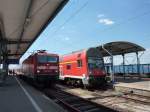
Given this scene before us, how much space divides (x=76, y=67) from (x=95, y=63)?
2035 mm

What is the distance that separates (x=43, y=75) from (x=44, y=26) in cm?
517

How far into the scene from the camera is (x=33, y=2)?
17.6 meters

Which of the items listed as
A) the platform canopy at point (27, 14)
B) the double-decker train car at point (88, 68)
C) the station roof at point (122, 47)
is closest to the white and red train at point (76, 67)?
the double-decker train car at point (88, 68)

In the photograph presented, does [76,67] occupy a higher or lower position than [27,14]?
lower

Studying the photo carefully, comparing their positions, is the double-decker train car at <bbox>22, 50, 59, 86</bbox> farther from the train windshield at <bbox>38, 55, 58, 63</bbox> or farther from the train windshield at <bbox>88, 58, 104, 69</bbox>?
the train windshield at <bbox>88, 58, 104, 69</bbox>

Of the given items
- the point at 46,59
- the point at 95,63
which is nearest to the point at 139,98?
the point at 95,63

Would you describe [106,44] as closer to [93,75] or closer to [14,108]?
[93,75]

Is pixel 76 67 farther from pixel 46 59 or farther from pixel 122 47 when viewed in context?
pixel 122 47

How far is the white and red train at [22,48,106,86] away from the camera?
20969 mm

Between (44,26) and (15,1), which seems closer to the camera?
(15,1)

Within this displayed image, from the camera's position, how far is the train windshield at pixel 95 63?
69.3ft

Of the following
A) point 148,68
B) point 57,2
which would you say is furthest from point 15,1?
point 148,68

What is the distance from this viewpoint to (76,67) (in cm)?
2273

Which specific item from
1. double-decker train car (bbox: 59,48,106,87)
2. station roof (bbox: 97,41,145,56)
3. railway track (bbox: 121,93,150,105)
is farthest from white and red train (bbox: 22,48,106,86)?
railway track (bbox: 121,93,150,105)
